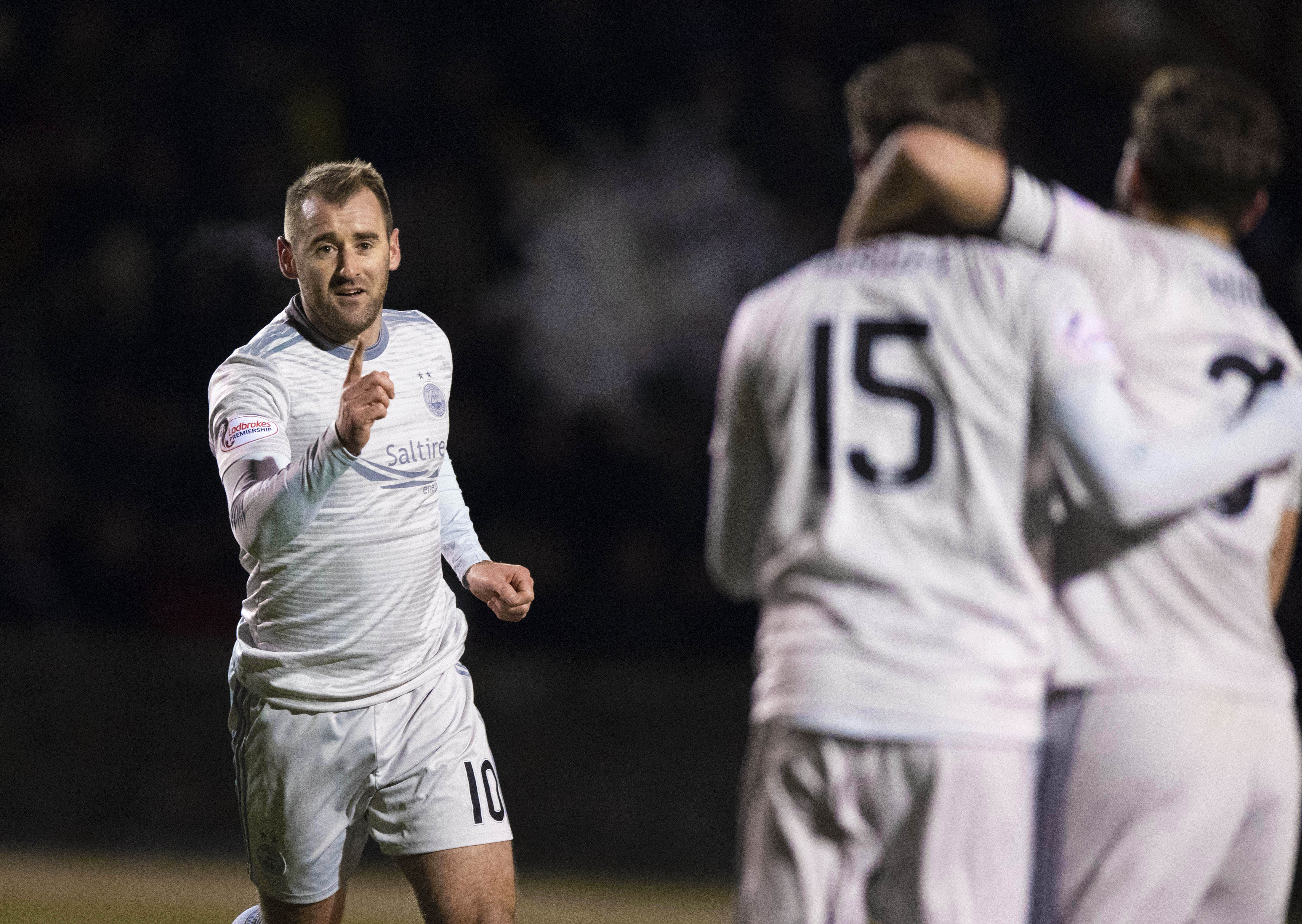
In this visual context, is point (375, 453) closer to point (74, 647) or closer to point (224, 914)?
point (224, 914)

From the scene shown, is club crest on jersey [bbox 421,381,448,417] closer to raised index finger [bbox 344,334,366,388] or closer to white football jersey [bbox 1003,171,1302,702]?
raised index finger [bbox 344,334,366,388]

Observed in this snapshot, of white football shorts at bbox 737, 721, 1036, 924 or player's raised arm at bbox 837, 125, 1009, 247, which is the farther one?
player's raised arm at bbox 837, 125, 1009, 247

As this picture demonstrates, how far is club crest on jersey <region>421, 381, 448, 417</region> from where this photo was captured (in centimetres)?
315

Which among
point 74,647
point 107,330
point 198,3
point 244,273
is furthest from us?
point 198,3

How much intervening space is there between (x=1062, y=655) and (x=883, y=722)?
0.41 metres

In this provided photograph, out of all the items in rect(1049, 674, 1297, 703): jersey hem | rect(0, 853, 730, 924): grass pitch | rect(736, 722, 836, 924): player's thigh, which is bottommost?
rect(0, 853, 730, 924): grass pitch

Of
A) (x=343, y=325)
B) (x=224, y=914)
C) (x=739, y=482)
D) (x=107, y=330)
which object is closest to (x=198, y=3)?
(x=107, y=330)

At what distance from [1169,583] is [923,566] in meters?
0.47

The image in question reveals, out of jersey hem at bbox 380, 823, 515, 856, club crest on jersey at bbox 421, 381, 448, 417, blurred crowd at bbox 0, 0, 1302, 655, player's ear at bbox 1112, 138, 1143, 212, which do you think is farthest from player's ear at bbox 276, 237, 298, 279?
blurred crowd at bbox 0, 0, 1302, 655

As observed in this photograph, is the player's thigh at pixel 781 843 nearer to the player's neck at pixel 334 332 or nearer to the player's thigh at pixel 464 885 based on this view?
the player's thigh at pixel 464 885

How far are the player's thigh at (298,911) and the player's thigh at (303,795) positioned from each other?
11 mm

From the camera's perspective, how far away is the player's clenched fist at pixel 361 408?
263cm

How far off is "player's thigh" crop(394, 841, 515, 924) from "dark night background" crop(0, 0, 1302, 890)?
3186mm

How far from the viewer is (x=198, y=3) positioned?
359 inches
